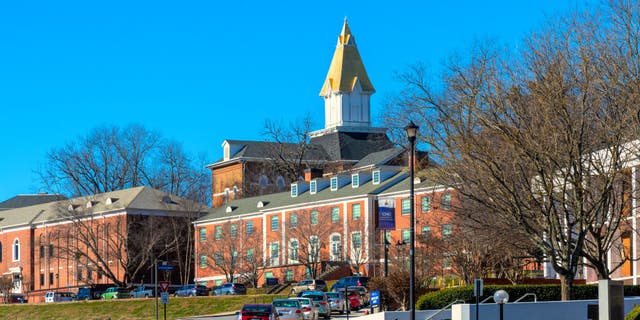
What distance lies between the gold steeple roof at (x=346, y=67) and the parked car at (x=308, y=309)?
85.5m

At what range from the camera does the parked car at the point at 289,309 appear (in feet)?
187

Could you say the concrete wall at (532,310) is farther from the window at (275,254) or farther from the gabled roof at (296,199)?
the window at (275,254)

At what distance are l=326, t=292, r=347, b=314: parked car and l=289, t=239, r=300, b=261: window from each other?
32.9m

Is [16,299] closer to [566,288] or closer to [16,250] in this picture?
[16,250]

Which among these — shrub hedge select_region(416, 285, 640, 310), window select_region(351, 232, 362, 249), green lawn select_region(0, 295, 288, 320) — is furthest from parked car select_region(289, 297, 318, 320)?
window select_region(351, 232, 362, 249)

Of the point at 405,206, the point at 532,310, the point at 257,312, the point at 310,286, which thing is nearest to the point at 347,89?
the point at 405,206

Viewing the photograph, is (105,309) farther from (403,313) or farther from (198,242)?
(403,313)

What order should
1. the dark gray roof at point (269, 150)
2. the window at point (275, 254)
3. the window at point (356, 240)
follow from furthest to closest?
the dark gray roof at point (269, 150), the window at point (275, 254), the window at point (356, 240)

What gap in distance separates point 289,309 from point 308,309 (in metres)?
1.07

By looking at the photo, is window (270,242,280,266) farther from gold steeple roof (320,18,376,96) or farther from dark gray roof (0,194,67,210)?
dark gray roof (0,194,67,210)

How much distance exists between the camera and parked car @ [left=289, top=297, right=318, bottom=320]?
189ft

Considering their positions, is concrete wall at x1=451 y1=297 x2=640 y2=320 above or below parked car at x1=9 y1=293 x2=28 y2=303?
above

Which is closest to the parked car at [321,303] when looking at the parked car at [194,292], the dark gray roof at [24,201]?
the parked car at [194,292]

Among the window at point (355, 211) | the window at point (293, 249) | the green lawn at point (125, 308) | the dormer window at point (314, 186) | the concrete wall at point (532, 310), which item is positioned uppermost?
the dormer window at point (314, 186)
